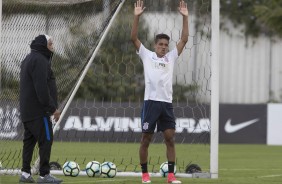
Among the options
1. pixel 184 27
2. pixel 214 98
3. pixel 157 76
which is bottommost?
pixel 214 98

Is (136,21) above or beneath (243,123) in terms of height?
above

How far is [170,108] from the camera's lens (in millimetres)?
12289

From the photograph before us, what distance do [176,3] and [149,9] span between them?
1666mm

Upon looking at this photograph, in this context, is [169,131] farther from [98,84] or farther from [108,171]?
[98,84]

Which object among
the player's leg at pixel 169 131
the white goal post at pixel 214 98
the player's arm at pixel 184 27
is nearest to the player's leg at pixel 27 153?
the player's leg at pixel 169 131

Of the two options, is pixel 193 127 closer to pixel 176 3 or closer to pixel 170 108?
pixel 176 3

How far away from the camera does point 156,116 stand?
1216cm

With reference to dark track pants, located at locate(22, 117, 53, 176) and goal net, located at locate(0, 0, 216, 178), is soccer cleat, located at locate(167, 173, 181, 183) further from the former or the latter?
goal net, located at locate(0, 0, 216, 178)

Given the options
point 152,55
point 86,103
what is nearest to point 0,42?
point 152,55

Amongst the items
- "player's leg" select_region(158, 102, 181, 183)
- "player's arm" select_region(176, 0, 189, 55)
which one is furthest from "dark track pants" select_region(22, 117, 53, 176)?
"player's arm" select_region(176, 0, 189, 55)

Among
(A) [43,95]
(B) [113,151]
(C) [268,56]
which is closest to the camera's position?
(A) [43,95]

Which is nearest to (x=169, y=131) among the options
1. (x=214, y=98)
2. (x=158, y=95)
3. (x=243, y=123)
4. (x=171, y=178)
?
(x=158, y=95)

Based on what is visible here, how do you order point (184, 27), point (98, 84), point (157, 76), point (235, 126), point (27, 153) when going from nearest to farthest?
point (27, 153), point (157, 76), point (184, 27), point (235, 126), point (98, 84)

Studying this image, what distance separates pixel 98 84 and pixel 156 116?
14.4 meters
